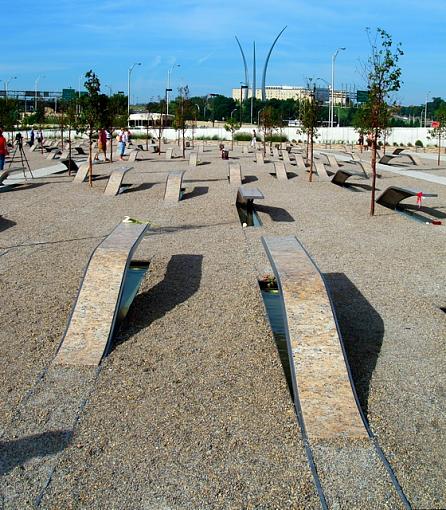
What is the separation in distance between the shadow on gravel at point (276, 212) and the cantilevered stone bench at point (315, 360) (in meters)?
7.23

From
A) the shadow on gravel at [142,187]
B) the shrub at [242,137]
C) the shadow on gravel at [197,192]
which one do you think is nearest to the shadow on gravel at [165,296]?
the shadow on gravel at [197,192]

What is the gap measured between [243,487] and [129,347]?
2676 mm

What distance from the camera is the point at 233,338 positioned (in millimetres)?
6684

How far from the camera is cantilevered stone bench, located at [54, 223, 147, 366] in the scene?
20.3 ft

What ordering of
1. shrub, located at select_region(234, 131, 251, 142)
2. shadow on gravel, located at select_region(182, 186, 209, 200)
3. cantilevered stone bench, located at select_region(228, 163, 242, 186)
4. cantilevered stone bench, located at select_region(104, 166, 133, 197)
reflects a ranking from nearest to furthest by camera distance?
1. shadow on gravel, located at select_region(182, 186, 209, 200)
2. cantilevered stone bench, located at select_region(104, 166, 133, 197)
3. cantilevered stone bench, located at select_region(228, 163, 242, 186)
4. shrub, located at select_region(234, 131, 251, 142)

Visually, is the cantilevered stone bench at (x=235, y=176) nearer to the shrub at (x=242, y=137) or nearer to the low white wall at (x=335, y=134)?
the low white wall at (x=335, y=134)

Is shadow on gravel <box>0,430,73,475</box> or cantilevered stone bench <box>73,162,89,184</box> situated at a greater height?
cantilevered stone bench <box>73,162,89,184</box>

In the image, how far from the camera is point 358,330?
6973mm

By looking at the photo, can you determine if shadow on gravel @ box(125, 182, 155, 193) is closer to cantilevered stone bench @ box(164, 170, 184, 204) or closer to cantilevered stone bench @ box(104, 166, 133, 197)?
cantilevered stone bench @ box(104, 166, 133, 197)

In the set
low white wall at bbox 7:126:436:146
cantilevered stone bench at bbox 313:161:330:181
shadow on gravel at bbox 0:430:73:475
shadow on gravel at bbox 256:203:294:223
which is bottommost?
shadow on gravel at bbox 0:430:73:475

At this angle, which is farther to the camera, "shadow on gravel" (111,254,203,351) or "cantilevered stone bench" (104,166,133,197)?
"cantilevered stone bench" (104,166,133,197)

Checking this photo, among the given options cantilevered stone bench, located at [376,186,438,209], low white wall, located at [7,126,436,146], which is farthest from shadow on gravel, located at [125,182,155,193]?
low white wall, located at [7,126,436,146]

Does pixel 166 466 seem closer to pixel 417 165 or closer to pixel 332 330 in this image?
pixel 332 330

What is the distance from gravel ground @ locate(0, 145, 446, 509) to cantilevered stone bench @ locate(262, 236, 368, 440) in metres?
0.16
